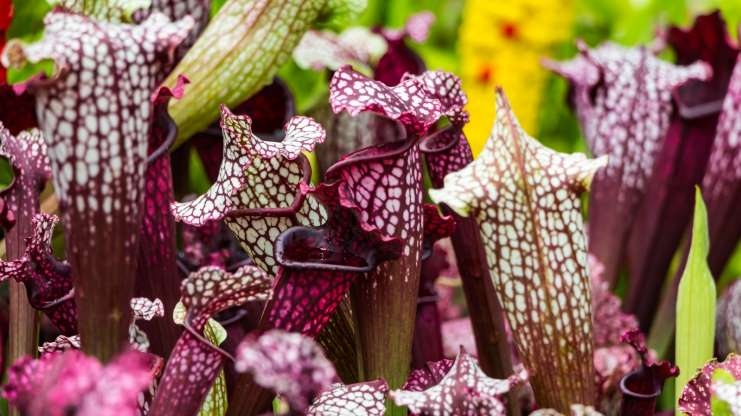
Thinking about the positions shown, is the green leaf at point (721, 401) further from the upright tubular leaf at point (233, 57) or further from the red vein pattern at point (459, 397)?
the upright tubular leaf at point (233, 57)

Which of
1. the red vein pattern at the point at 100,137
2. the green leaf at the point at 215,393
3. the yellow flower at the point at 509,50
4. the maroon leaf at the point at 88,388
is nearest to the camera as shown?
the maroon leaf at the point at 88,388

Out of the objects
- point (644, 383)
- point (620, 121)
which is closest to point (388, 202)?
point (644, 383)

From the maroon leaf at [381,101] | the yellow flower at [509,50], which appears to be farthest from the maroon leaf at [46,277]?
the yellow flower at [509,50]

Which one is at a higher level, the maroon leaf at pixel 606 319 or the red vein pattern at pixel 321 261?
the red vein pattern at pixel 321 261

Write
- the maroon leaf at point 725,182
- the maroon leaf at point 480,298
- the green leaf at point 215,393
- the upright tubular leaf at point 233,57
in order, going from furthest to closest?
the maroon leaf at point 725,182, the upright tubular leaf at point 233,57, the maroon leaf at point 480,298, the green leaf at point 215,393

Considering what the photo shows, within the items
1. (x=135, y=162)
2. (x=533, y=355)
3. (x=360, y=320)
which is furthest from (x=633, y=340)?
(x=135, y=162)

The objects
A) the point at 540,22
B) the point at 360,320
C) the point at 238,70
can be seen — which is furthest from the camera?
the point at 540,22

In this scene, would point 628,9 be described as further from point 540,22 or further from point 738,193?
point 738,193
